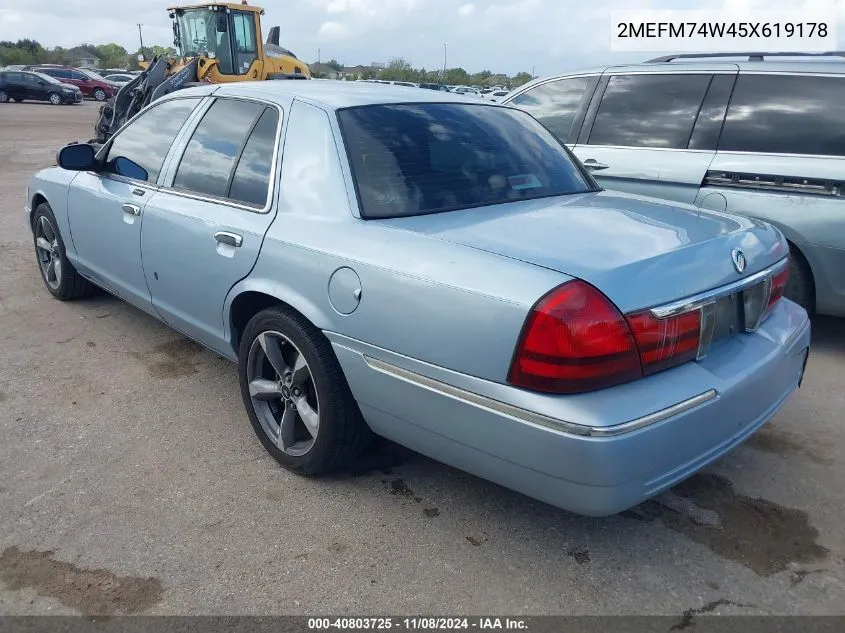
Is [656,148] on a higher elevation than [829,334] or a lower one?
higher

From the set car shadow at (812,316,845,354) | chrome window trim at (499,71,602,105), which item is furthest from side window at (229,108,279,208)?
car shadow at (812,316,845,354)

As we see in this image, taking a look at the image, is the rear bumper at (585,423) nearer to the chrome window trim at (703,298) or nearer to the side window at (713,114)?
the chrome window trim at (703,298)

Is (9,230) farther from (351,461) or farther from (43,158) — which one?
(43,158)

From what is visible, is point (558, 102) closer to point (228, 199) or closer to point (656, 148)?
point (656, 148)

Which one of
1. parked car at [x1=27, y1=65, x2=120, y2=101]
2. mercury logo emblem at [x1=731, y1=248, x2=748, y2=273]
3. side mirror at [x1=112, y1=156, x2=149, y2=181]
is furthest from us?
parked car at [x1=27, y1=65, x2=120, y2=101]

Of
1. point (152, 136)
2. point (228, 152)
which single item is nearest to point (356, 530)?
point (228, 152)

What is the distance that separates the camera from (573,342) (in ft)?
7.14

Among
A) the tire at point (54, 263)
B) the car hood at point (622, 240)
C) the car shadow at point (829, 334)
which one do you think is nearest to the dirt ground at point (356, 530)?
the car shadow at point (829, 334)

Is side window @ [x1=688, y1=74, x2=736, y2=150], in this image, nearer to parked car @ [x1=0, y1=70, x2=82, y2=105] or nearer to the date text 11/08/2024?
the date text 11/08/2024

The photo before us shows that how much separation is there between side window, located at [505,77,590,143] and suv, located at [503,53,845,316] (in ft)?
0.04

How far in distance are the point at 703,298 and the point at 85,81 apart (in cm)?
4318

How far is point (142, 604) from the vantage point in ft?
7.79

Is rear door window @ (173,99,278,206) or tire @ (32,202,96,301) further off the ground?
rear door window @ (173,99,278,206)

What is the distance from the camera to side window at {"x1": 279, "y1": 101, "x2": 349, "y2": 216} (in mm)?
2879
